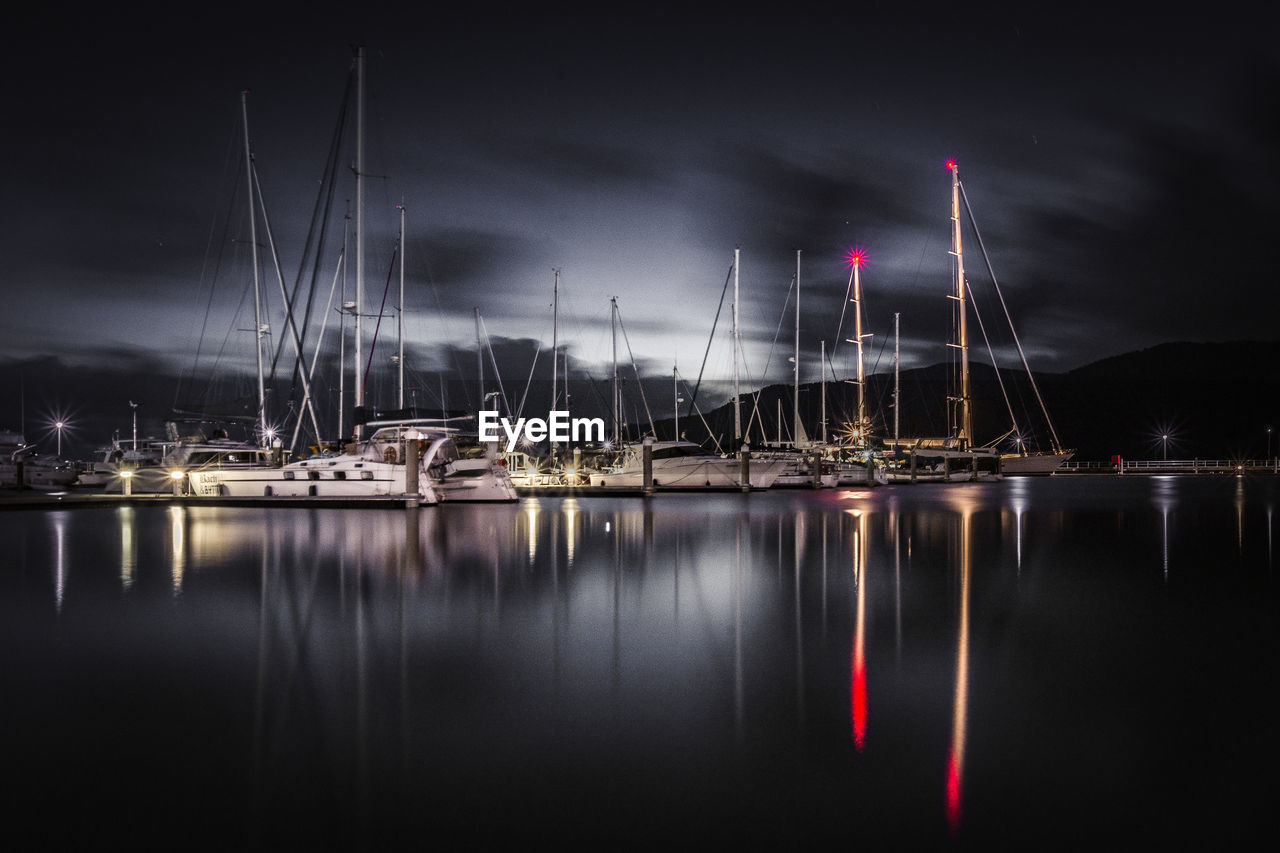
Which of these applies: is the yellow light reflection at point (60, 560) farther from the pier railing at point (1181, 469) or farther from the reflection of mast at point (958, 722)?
the pier railing at point (1181, 469)

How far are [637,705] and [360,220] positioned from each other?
2673 centimetres

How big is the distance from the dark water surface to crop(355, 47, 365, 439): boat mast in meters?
16.1

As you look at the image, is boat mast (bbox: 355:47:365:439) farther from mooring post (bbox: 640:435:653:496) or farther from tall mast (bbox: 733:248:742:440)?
tall mast (bbox: 733:248:742:440)

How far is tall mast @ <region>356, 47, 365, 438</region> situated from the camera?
29062 millimetres

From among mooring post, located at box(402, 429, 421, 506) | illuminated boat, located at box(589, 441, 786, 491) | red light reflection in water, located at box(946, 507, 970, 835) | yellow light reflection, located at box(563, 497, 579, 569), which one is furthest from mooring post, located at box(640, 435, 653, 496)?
red light reflection in water, located at box(946, 507, 970, 835)

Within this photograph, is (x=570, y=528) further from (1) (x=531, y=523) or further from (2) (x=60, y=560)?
(2) (x=60, y=560)

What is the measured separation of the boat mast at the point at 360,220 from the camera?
2906cm

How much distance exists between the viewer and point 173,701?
20.6 ft

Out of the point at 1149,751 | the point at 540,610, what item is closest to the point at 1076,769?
the point at 1149,751

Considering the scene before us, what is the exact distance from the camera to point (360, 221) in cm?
2959

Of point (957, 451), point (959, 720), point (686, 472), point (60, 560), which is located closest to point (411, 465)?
point (60, 560)

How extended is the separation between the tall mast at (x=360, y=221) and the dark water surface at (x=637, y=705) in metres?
16.1

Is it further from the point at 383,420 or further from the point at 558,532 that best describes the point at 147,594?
the point at 383,420

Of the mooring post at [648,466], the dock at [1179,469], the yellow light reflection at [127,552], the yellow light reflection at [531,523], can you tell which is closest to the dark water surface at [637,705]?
the yellow light reflection at [127,552]
